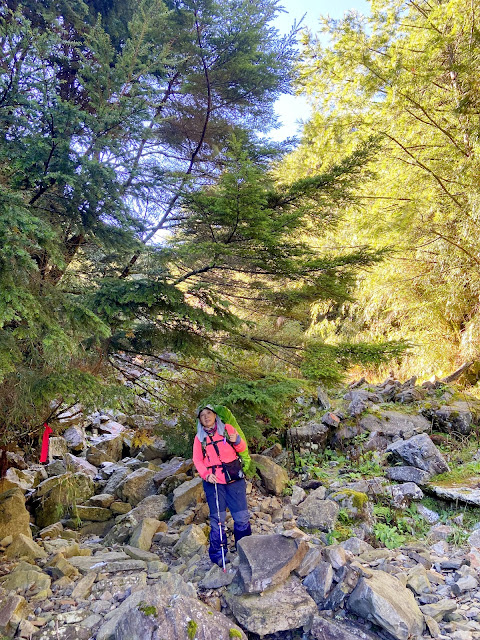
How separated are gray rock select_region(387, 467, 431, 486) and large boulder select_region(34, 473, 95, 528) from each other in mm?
5070

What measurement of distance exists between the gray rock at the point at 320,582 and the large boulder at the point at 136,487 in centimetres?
381

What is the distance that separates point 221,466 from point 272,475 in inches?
78.4

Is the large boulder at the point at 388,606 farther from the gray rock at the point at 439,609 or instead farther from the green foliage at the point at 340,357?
the green foliage at the point at 340,357

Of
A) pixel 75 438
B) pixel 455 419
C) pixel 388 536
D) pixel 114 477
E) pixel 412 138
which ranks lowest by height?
pixel 114 477

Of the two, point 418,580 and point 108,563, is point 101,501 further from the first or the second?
point 418,580

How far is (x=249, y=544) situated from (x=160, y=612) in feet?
3.74

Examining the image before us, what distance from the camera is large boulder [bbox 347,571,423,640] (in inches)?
120

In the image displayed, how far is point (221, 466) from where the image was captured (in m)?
4.35

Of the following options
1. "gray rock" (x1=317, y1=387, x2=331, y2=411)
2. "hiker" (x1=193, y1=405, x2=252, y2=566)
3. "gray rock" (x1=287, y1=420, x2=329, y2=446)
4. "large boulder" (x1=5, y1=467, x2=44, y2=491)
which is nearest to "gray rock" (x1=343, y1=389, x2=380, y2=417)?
"gray rock" (x1=317, y1=387, x2=331, y2=411)

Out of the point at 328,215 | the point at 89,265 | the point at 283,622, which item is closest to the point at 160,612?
the point at 283,622

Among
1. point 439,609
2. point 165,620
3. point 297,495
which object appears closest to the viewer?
point 165,620

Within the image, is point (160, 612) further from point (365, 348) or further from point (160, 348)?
point (365, 348)

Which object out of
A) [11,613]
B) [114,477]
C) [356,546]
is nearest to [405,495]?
[356,546]

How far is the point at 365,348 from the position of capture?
4.86 m
